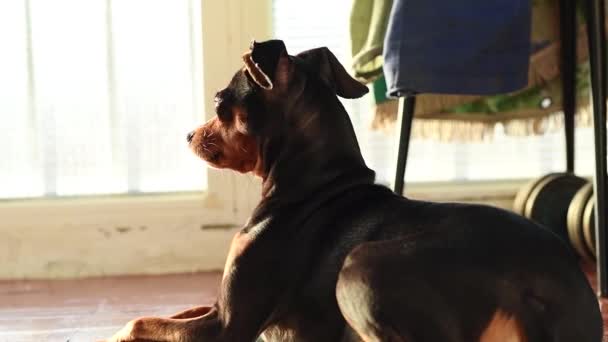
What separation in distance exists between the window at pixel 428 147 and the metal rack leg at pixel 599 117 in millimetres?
499

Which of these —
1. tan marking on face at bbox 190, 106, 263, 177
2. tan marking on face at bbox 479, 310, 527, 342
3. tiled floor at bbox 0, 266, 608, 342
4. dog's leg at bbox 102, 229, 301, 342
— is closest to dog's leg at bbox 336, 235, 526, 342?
tan marking on face at bbox 479, 310, 527, 342

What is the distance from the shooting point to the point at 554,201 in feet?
6.59

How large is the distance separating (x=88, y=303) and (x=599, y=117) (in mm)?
1058

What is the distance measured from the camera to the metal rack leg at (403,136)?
1683 mm

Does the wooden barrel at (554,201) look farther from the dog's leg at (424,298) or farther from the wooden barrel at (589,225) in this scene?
the dog's leg at (424,298)

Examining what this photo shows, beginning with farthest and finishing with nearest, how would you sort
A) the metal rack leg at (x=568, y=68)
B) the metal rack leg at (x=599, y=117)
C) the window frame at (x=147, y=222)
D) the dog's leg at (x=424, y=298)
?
the window frame at (x=147, y=222), the metal rack leg at (x=568, y=68), the metal rack leg at (x=599, y=117), the dog's leg at (x=424, y=298)

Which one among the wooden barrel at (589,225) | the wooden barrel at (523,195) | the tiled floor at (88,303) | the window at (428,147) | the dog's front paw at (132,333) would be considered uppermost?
the window at (428,147)

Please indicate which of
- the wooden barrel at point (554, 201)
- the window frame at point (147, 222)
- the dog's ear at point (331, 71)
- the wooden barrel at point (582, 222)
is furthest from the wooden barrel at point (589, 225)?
the dog's ear at point (331, 71)

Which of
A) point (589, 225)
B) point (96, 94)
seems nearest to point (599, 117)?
point (589, 225)

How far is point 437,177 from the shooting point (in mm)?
2258

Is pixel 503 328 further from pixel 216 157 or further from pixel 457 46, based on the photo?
pixel 457 46

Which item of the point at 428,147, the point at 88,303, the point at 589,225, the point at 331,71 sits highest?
the point at 331,71

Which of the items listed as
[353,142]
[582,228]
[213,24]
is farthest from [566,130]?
[353,142]

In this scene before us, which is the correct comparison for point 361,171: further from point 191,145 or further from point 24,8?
point 24,8
